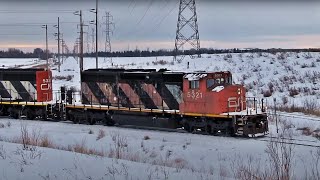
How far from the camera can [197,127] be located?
58.5 feet

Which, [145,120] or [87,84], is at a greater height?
[87,84]

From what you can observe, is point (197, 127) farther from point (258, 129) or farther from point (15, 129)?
point (15, 129)

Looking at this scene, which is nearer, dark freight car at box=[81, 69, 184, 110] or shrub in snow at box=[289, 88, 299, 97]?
dark freight car at box=[81, 69, 184, 110]

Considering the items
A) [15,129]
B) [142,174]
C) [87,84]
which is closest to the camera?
[142,174]

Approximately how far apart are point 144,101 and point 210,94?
3.72 meters

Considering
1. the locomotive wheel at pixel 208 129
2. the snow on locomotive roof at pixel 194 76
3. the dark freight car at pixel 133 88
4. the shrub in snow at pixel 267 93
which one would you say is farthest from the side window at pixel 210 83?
the shrub in snow at pixel 267 93

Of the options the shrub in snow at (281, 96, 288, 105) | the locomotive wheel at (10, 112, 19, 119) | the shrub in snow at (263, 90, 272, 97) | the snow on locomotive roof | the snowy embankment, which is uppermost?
the snow on locomotive roof

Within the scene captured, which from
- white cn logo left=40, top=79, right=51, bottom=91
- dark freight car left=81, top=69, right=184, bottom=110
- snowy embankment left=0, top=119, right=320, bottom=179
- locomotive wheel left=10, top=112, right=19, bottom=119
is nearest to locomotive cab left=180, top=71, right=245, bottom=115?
dark freight car left=81, top=69, right=184, bottom=110

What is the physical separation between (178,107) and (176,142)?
3.50 m

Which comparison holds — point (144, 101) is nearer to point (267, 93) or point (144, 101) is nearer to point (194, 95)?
point (194, 95)

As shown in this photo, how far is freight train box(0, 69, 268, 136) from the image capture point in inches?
679

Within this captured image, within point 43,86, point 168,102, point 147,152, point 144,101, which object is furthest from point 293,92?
point 147,152

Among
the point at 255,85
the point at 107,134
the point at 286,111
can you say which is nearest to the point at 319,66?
the point at 255,85

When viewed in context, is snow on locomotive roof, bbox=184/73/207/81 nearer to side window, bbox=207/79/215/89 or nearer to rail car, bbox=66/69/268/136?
rail car, bbox=66/69/268/136
